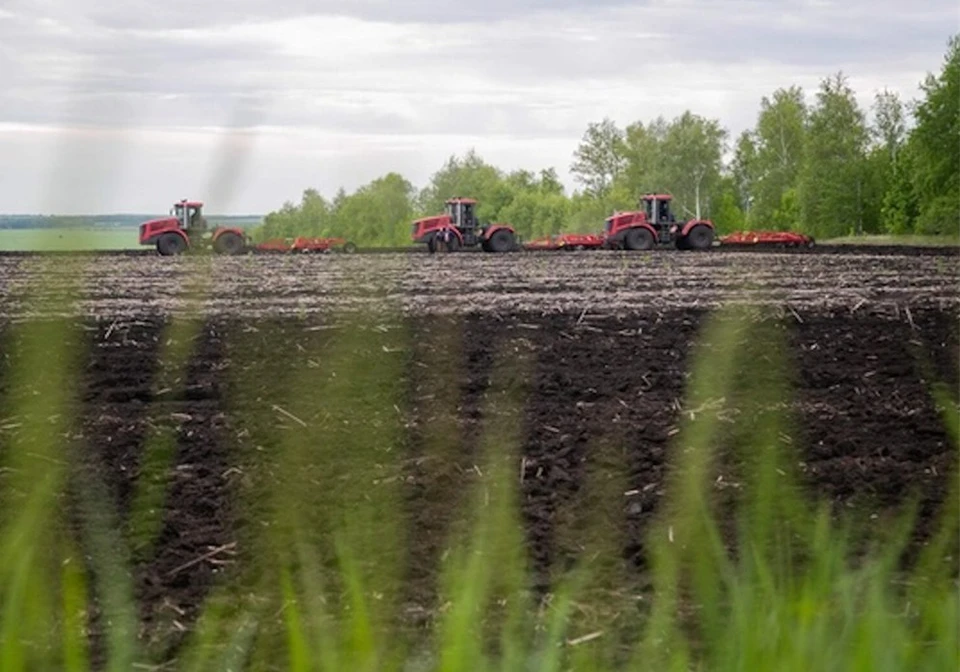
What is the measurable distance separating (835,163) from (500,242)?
78.6ft

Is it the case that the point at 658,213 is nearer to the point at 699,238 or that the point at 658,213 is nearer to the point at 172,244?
the point at 699,238

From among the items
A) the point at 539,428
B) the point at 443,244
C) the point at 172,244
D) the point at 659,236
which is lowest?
the point at 539,428

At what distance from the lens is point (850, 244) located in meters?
27.2

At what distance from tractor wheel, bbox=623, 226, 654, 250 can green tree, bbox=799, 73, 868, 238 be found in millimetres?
21568

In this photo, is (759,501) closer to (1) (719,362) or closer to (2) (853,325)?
(1) (719,362)

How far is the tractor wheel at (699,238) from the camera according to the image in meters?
27.5

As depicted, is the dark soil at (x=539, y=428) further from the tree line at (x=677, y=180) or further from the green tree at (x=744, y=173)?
the green tree at (x=744, y=173)

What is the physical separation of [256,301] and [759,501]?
9404 mm

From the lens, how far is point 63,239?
574 millimetres

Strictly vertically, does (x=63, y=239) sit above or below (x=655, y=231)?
above

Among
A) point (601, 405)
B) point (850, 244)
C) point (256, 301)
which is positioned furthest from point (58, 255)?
point (850, 244)

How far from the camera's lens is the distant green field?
1.86 feet

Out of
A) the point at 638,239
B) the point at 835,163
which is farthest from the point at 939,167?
the point at 638,239

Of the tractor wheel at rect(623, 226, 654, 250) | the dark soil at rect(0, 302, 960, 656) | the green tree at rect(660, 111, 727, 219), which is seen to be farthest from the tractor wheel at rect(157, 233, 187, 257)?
the tractor wheel at rect(623, 226, 654, 250)
